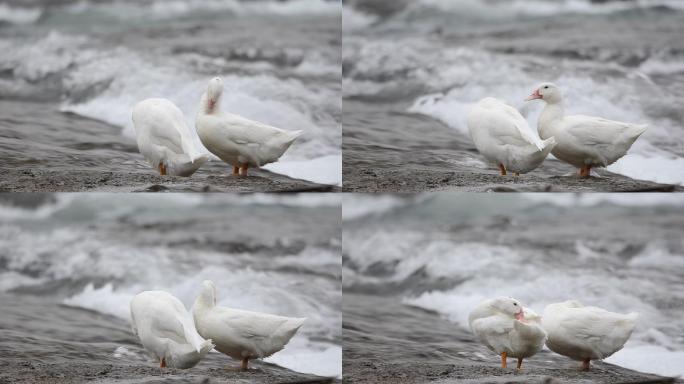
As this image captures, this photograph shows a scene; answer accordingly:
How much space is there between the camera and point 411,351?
9852 mm

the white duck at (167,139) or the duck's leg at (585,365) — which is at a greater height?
the white duck at (167,139)

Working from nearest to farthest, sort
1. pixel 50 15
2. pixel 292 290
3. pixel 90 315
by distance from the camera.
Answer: pixel 90 315 → pixel 292 290 → pixel 50 15

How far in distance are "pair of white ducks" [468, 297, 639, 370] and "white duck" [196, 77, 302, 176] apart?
2.00 metres

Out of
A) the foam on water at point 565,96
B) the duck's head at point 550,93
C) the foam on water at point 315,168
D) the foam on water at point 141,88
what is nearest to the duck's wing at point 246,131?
the foam on water at point 315,168

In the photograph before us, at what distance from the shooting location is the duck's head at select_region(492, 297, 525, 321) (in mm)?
8055

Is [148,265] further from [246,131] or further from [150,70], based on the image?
[246,131]

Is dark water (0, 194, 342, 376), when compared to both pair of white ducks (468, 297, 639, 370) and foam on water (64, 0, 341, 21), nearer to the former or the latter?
pair of white ducks (468, 297, 639, 370)

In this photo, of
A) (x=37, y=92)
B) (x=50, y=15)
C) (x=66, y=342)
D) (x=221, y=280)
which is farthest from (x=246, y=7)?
(x=66, y=342)

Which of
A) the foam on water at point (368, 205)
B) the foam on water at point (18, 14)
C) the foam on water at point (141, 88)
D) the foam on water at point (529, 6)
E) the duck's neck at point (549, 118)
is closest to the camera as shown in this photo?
the duck's neck at point (549, 118)

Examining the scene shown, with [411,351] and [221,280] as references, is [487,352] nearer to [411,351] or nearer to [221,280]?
[411,351]

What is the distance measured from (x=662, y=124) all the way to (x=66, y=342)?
6643mm

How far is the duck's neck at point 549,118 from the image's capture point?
8.66 metres

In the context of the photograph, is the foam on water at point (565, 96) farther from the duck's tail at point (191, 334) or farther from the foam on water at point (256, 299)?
the duck's tail at point (191, 334)

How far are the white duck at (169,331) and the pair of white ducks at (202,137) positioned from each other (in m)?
1.02
